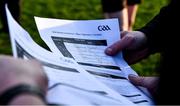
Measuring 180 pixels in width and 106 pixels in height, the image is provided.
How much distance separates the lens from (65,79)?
1.25 metres

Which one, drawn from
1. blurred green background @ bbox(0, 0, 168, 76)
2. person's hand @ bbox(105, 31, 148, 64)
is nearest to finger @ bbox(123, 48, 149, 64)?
person's hand @ bbox(105, 31, 148, 64)

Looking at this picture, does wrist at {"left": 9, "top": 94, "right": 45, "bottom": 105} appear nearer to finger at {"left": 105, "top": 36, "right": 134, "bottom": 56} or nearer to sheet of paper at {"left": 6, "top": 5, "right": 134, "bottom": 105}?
sheet of paper at {"left": 6, "top": 5, "right": 134, "bottom": 105}

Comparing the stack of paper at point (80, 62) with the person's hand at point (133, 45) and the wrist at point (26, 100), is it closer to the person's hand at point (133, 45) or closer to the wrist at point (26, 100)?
the person's hand at point (133, 45)

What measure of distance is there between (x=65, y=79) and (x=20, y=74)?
298 millimetres

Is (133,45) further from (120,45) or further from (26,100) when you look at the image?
(26,100)

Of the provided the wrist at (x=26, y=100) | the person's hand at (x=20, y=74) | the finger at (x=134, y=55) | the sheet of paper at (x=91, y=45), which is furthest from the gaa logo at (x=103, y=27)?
the wrist at (x=26, y=100)

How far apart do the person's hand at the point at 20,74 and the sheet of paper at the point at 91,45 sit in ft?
1.19

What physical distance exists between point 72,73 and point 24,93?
0.38m

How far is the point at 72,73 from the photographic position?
1.29 metres

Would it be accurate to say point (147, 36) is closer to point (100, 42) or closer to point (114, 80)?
point (100, 42)

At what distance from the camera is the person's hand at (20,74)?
952 mm

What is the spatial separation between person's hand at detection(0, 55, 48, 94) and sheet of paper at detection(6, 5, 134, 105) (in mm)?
142

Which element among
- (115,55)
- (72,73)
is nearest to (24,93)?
(72,73)

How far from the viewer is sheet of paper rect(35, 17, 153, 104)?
1.38 m
